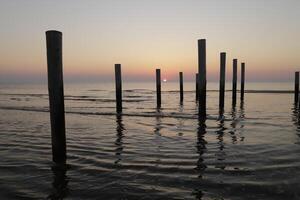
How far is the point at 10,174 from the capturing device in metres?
5.30

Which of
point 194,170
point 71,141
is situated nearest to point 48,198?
point 194,170

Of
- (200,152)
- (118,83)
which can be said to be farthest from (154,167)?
(118,83)

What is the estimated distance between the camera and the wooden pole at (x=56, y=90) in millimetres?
5754

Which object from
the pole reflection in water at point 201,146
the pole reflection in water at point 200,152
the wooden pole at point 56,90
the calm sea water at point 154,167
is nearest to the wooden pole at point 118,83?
the pole reflection in water at point 201,146

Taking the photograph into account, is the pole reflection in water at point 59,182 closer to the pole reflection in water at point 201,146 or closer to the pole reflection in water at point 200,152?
the pole reflection in water at point 200,152

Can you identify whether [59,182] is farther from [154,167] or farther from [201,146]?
[201,146]

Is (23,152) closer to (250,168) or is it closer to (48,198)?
(48,198)

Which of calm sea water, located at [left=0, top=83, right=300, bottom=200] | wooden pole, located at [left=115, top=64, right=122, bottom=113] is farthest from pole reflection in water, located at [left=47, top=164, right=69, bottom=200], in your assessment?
wooden pole, located at [left=115, top=64, right=122, bottom=113]

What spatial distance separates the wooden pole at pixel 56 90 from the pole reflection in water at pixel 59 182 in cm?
41

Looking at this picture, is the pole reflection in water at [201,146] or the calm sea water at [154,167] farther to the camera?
the pole reflection in water at [201,146]

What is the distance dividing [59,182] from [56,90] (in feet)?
6.08

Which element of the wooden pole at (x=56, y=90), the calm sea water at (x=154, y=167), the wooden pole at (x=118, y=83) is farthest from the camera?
the wooden pole at (x=118, y=83)

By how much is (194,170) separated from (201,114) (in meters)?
8.04

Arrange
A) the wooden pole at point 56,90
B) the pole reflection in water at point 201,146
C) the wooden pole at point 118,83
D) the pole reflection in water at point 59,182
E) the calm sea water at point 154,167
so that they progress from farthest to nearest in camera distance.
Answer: the wooden pole at point 118,83 < the wooden pole at point 56,90 < the pole reflection in water at point 201,146 < the calm sea water at point 154,167 < the pole reflection in water at point 59,182
